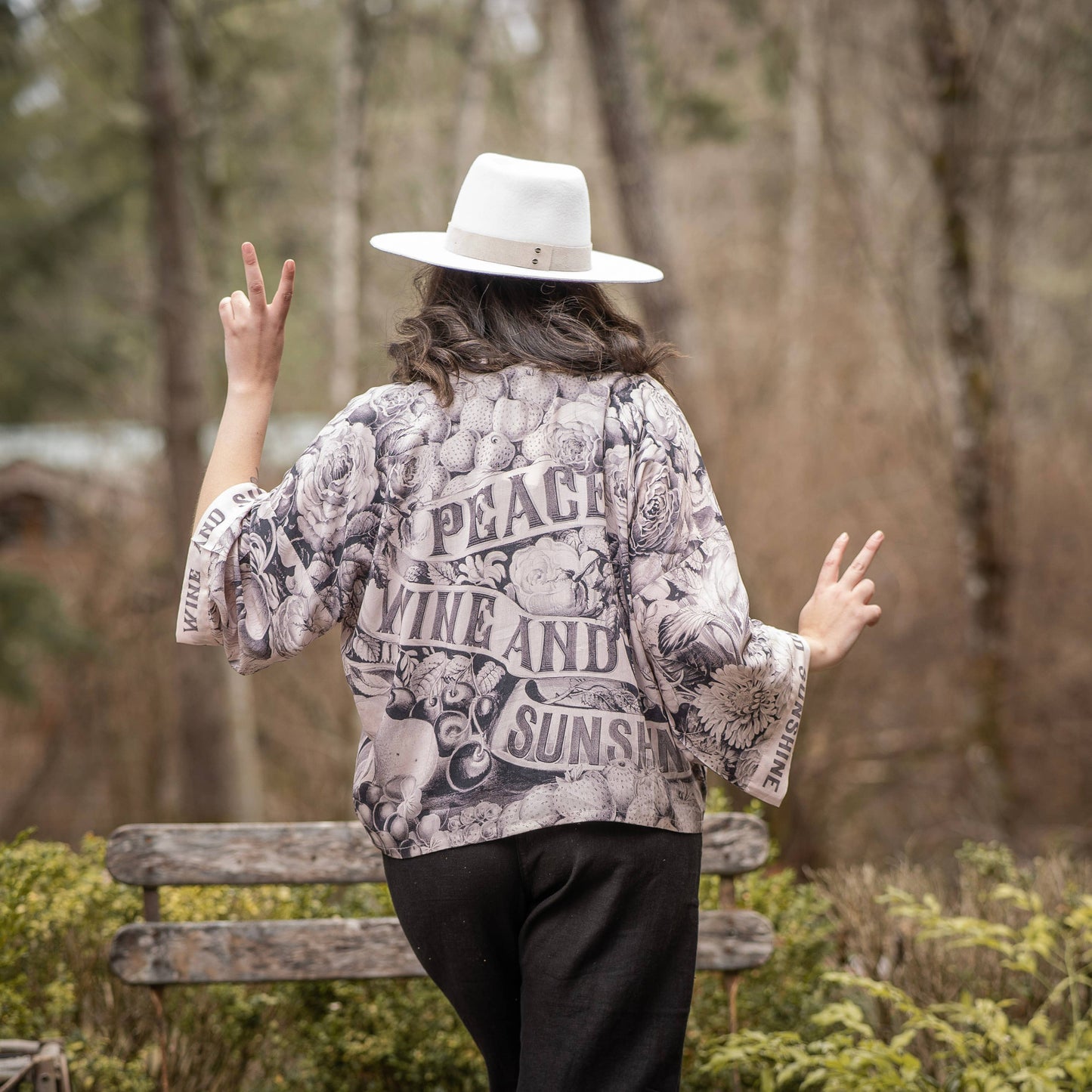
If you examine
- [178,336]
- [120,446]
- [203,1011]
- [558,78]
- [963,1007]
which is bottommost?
[203,1011]

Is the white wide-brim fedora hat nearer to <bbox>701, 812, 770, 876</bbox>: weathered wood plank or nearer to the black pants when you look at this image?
the black pants

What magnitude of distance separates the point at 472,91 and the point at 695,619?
7.74 meters

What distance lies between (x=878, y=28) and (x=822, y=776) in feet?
19.6

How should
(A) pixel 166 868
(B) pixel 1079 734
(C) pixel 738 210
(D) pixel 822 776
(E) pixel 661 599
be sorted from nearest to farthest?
(E) pixel 661 599
(A) pixel 166 868
(D) pixel 822 776
(B) pixel 1079 734
(C) pixel 738 210

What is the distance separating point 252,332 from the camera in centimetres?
171

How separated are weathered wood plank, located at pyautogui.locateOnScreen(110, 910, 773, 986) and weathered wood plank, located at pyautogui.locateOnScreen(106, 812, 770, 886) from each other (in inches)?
4.0

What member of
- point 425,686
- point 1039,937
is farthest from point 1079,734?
point 425,686

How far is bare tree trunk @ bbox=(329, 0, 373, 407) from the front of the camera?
8219 millimetres

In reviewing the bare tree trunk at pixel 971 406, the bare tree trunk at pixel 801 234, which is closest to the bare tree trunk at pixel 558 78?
the bare tree trunk at pixel 801 234

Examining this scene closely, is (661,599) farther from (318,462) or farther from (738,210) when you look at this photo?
(738,210)

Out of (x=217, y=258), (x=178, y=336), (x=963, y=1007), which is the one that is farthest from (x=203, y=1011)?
(x=217, y=258)

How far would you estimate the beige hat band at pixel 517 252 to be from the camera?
1.66 metres

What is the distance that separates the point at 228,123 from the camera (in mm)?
9445

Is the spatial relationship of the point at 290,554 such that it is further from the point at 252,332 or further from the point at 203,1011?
the point at 203,1011
